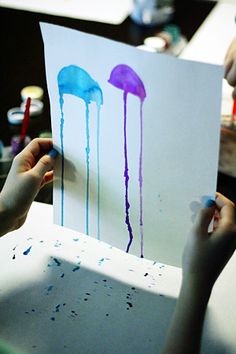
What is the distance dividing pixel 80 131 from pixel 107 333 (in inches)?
9.4

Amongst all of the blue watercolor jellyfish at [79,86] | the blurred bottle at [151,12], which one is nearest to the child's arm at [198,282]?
the blue watercolor jellyfish at [79,86]

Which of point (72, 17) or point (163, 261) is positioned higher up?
point (72, 17)

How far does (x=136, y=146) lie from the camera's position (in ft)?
1.94

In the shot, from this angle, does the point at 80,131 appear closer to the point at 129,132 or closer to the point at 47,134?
the point at 129,132

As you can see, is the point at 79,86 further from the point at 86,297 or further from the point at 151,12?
the point at 151,12

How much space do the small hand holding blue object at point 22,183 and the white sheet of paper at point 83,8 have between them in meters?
0.75

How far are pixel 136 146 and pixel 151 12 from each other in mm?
772

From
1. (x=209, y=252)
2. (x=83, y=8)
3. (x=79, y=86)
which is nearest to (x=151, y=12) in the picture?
(x=83, y=8)

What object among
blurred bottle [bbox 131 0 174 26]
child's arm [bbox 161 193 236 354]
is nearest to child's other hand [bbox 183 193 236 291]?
child's arm [bbox 161 193 236 354]

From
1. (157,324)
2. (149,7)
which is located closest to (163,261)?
(157,324)

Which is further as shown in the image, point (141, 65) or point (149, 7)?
point (149, 7)

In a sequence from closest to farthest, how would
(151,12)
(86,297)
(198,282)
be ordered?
(198,282)
(86,297)
(151,12)

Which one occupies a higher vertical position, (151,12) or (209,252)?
(151,12)

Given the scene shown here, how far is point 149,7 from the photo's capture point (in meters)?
1.26
